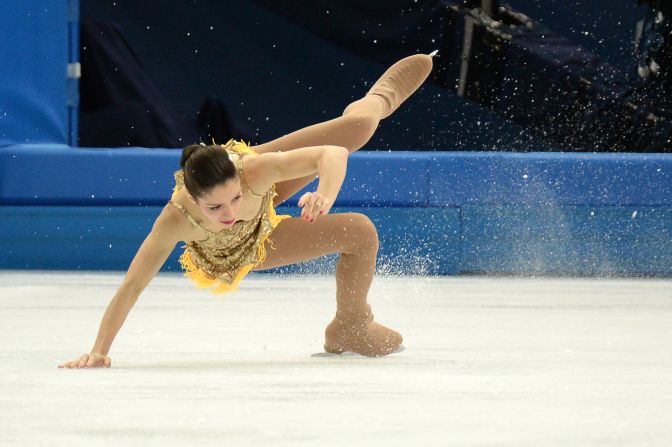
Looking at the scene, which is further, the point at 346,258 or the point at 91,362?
the point at 346,258

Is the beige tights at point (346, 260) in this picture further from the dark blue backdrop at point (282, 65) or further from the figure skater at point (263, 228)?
the dark blue backdrop at point (282, 65)

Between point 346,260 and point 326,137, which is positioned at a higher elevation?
point 326,137

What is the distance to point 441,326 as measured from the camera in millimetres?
3549

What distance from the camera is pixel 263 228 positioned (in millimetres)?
2861

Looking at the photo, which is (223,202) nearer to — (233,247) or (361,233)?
(233,247)

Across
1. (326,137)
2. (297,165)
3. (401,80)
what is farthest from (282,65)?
(297,165)

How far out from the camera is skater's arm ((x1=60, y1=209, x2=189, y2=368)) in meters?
2.71

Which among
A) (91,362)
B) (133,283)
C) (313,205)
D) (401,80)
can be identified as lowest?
(91,362)

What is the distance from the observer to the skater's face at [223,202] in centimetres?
261

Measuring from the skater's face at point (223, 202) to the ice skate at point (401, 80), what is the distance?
2.71ft

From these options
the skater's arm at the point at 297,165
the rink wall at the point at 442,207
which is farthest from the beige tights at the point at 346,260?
the rink wall at the point at 442,207

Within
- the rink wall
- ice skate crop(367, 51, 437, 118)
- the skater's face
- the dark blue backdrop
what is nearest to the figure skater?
the skater's face

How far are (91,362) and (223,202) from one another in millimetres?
440

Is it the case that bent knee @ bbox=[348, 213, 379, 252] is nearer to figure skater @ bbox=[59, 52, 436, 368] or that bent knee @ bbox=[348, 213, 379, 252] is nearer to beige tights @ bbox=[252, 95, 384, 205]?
figure skater @ bbox=[59, 52, 436, 368]
